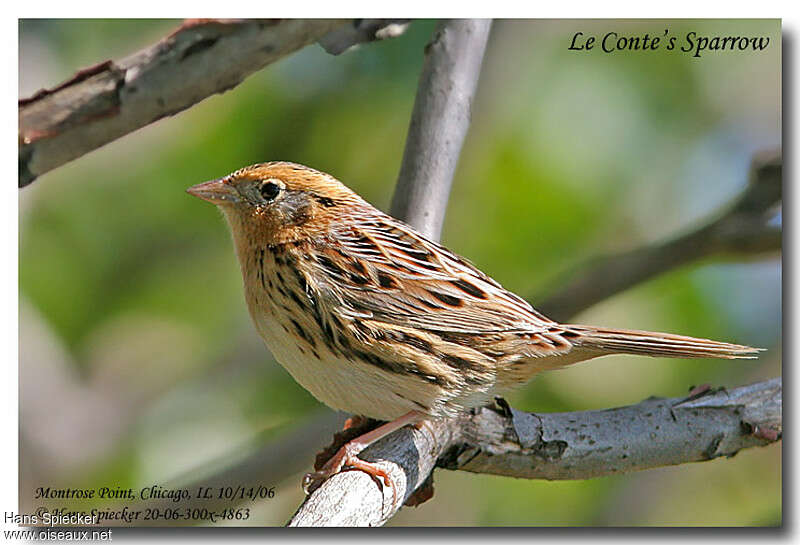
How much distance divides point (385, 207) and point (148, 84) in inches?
44.1

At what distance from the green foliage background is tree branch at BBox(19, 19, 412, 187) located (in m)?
0.61

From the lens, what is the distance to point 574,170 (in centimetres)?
258

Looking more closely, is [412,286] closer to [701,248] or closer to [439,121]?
[439,121]

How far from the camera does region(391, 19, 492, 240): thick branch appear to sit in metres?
2.34

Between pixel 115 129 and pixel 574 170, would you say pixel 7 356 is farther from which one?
pixel 574 170

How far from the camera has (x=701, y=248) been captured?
8.23 feet

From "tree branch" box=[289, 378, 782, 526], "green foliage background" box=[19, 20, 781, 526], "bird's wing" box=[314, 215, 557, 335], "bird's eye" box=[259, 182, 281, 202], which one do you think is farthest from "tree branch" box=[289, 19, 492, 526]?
"tree branch" box=[289, 378, 782, 526]

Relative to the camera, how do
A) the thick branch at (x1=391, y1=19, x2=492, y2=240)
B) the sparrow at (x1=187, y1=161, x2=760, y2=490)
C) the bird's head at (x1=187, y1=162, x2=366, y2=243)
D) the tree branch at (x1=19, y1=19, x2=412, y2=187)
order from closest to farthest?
the tree branch at (x1=19, y1=19, x2=412, y2=187) < the sparrow at (x1=187, y1=161, x2=760, y2=490) < the bird's head at (x1=187, y1=162, x2=366, y2=243) < the thick branch at (x1=391, y1=19, x2=492, y2=240)

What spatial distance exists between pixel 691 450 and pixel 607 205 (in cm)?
71

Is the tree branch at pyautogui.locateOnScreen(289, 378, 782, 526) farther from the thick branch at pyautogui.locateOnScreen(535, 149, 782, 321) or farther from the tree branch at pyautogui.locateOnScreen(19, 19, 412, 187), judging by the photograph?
the tree branch at pyautogui.locateOnScreen(19, 19, 412, 187)

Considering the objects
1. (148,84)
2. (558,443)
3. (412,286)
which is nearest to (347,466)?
(412,286)

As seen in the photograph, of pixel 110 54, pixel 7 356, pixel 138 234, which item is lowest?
pixel 7 356

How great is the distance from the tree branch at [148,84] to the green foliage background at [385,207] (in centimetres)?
61

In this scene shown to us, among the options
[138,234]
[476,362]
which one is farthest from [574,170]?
[138,234]
